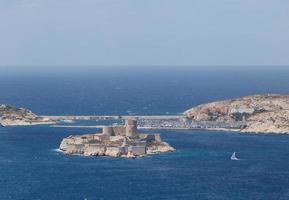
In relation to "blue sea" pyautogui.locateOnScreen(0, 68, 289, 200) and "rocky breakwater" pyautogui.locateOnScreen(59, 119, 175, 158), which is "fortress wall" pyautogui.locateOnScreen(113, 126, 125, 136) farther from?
"blue sea" pyautogui.locateOnScreen(0, 68, 289, 200)

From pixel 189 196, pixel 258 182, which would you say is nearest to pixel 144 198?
pixel 189 196

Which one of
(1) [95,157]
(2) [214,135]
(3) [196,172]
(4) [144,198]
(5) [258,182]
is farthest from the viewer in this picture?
(2) [214,135]

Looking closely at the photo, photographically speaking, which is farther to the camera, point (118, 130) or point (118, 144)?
point (118, 130)

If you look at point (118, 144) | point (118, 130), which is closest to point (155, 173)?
point (118, 144)

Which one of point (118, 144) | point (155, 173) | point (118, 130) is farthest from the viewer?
point (118, 130)

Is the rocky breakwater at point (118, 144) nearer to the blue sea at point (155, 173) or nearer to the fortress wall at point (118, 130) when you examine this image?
the fortress wall at point (118, 130)

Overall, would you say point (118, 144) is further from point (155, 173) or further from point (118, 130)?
point (155, 173)

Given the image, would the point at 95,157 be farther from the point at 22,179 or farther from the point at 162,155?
the point at 22,179

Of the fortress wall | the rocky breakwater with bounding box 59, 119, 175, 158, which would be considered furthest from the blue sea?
the fortress wall
